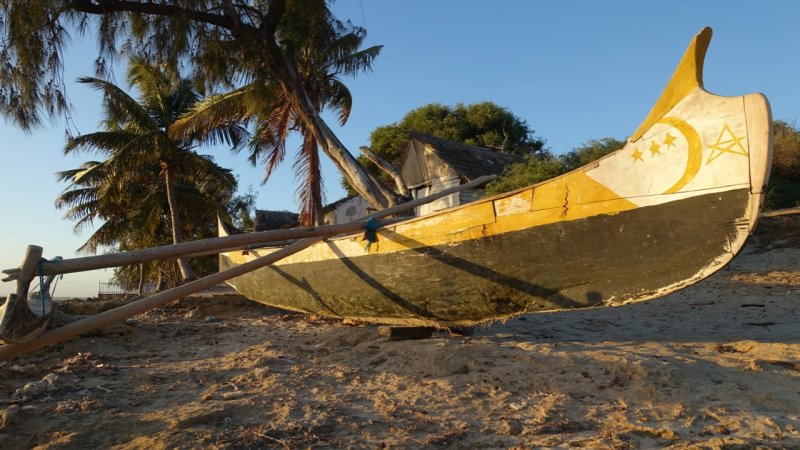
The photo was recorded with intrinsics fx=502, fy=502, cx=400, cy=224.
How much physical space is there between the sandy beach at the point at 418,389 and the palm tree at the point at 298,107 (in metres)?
4.88

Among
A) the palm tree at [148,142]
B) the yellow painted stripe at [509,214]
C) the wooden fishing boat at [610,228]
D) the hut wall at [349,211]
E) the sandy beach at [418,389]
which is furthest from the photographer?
the hut wall at [349,211]

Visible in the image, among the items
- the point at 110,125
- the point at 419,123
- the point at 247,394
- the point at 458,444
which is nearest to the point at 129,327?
the point at 247,394

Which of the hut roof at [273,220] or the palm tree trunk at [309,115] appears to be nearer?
the palm tree trunk at [309,115]

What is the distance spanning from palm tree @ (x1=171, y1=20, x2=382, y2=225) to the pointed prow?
6.93 m

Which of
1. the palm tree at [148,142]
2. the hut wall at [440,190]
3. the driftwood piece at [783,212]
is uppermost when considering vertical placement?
the palm tree at [148,142]

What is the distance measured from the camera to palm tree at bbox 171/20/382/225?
10.1 metres

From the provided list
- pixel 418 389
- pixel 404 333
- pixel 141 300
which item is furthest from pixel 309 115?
pixel 418 389

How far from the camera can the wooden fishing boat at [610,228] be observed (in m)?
2.99

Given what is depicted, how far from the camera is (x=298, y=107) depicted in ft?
30.0

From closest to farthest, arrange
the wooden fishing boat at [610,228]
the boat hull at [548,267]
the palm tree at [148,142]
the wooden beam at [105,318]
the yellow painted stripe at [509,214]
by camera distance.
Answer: the wooden beam at [105,318], the wooden fishing boat at [610,228], the boat hull at [548,267], the yellow painted stripe at [509,214], the palm tree at [148,142]

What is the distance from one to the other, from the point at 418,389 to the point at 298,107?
688cm

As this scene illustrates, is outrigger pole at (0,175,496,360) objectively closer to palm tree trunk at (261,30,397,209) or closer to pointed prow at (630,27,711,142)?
pointed prow at (630,27,711,142)

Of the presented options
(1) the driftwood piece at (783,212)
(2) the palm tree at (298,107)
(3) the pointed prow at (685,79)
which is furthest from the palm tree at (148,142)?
(1) the driftwood piece at (783,212)

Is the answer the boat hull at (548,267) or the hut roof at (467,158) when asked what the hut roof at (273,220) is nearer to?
the hut roof at (467,158)
